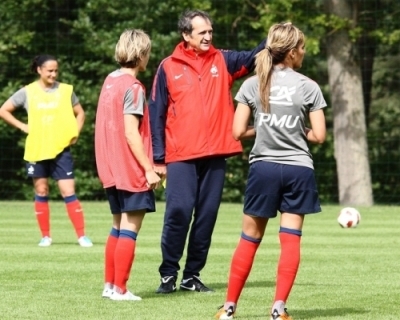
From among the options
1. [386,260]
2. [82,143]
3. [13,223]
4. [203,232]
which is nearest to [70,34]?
[82,143]

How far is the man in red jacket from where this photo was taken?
8.62 meters

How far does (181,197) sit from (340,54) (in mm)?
15967

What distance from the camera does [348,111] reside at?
79.8 feet

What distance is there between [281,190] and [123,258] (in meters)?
1.44

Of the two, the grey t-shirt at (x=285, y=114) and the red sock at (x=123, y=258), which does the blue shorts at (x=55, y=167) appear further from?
the grey t-shirt at (x=285, y=114)

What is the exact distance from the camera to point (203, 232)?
348 inches

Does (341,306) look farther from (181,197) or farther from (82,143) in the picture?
(82,143)

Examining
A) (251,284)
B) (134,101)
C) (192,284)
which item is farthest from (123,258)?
(251,284)

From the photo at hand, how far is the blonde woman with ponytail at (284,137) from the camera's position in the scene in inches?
279

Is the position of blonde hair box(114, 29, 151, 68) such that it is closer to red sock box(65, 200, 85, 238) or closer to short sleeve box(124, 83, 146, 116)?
short sleeve box(124, 83, 146, 116)

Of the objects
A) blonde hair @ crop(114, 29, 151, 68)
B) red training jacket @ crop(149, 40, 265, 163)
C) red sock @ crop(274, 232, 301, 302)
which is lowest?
red sock @ crop(274, 232, 301, 302)

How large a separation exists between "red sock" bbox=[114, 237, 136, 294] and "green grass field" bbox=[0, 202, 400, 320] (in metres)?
0.17

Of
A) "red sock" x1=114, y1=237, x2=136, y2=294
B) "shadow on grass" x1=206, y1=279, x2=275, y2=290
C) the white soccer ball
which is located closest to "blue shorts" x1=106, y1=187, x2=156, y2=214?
"red sock" x1=114, y1=237, x2=136, y2=294

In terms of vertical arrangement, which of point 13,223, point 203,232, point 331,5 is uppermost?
point 331,5
